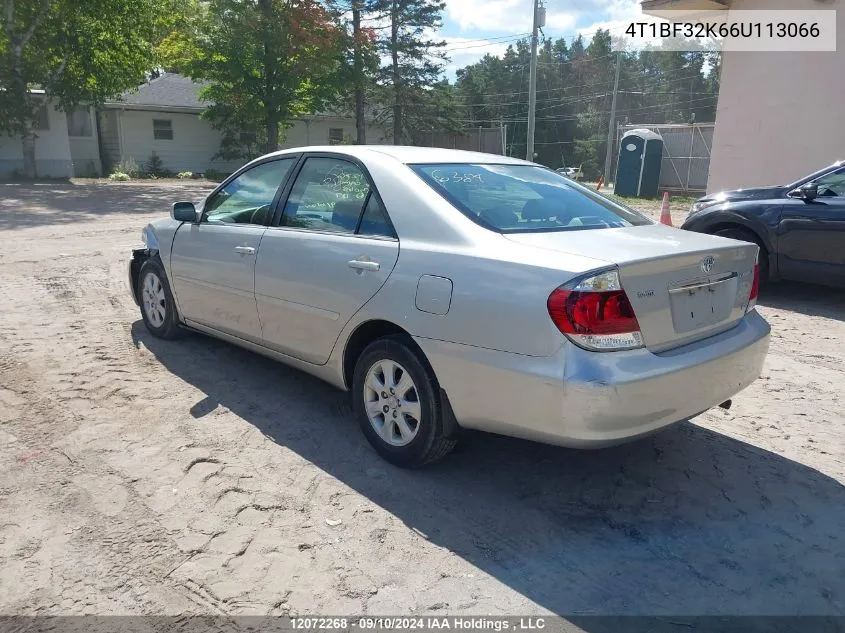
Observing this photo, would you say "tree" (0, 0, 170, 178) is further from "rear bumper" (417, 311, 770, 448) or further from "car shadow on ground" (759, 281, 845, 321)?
"rear bumper" (417, 311, 770, 448)

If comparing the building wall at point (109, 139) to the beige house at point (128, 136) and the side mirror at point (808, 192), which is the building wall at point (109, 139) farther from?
the side mirror at point (808, 192)

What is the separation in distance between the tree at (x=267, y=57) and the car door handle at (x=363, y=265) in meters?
22.3

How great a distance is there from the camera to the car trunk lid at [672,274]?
3.04 meters

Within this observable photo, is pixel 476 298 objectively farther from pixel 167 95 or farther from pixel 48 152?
pixel 167 95

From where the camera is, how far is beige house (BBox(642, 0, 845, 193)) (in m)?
13.0

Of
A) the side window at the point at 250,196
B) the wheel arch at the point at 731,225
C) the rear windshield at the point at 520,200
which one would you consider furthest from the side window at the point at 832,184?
the side window at the point at 250,196

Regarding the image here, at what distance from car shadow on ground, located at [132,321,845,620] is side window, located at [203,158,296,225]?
1254 millimetres

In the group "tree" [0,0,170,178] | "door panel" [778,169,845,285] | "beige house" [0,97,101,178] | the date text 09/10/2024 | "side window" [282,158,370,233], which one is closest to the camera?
the date text 09/10/2024

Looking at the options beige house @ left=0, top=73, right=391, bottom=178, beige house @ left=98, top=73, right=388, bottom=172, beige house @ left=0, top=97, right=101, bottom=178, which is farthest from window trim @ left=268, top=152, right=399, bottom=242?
beige house @ left=98, top=73, right=388, bottom=172

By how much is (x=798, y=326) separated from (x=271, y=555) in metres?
5.79

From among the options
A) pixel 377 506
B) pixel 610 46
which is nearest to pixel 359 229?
pixel 377 506

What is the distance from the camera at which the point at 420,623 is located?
8.34 ft

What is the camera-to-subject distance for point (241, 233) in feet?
15.1

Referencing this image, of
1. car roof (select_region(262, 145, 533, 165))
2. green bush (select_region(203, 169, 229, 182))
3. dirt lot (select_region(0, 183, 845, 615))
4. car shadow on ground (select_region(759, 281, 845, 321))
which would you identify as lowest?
dirt lot (select_region(0, 183, 845, 615))
